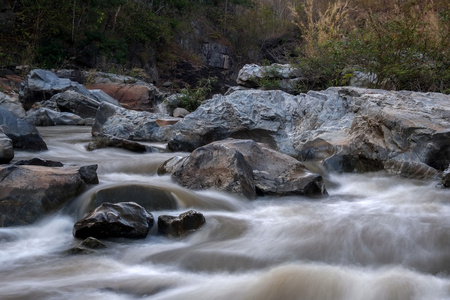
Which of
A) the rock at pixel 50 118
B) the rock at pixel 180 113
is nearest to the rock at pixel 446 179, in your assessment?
the rock at pixel 180 113

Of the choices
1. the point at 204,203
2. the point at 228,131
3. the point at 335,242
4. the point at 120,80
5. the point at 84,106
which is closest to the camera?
the point at 335,242

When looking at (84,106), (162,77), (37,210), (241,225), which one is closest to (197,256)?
(241,225)

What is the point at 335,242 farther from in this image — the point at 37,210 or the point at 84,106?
the point at 84,106

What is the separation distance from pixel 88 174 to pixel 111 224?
1169mm

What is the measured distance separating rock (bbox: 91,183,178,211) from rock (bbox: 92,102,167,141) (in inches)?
150

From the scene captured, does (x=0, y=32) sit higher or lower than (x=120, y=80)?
higher

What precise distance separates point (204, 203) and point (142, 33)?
1728cm

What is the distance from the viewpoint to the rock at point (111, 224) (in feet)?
12.1

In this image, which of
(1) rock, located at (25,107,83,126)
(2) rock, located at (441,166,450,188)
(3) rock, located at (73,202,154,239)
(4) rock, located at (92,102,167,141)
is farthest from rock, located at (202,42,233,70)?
(3) rock, located at (73,202,154,239)

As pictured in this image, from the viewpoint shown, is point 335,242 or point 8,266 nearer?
point 8,266

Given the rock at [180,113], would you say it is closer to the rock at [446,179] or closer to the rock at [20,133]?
the rock at [20,133]

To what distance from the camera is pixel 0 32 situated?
54.2 feet

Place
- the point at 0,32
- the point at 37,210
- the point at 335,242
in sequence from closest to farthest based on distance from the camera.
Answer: the point at 335,242 < the point at 37,210 < the point at 0,32

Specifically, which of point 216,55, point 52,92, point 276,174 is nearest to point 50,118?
point 52,92
